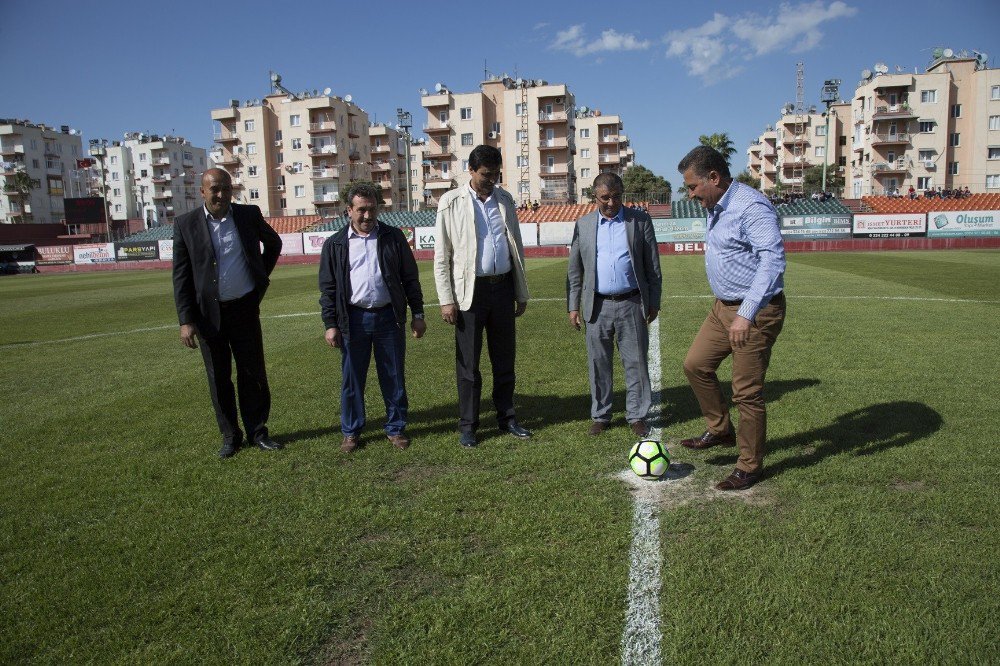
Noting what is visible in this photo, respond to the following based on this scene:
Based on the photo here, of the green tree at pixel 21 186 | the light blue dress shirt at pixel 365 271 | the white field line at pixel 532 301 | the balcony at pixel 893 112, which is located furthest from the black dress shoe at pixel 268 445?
the green tree at pixel 21 186

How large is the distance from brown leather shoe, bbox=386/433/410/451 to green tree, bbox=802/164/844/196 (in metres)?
92.7

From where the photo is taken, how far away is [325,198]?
75188 millimetres

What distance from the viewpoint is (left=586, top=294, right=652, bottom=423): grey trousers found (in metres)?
5.20

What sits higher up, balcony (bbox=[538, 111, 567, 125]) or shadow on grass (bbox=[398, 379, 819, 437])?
balcony (bbox=[538, 111, 567, 125])

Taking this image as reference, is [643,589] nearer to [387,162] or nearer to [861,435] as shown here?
[861,435]

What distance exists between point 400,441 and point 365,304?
1.10m

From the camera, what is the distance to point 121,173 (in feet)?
325

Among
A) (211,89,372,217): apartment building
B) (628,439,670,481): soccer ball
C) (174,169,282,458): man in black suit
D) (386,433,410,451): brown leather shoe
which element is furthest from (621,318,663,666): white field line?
(211,89,372,217): apartment building

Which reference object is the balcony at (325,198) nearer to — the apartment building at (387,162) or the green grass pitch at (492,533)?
the apartment building at (387,162)

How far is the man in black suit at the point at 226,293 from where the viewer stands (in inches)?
194

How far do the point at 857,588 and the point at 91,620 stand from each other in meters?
3.38

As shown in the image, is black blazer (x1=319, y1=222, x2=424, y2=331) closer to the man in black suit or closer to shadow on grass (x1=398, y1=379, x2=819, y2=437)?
the man in black suit

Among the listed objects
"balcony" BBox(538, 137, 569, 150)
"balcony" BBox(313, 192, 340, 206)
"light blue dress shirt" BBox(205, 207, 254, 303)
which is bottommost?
"light blue dress shirt" BBox(205, 207, 254, 303)

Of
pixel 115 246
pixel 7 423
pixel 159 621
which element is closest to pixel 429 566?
pixel 159 621
